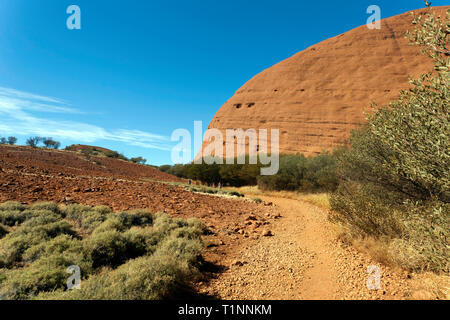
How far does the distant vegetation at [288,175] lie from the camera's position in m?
16.6

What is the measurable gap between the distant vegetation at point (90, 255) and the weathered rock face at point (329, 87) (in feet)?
97.8

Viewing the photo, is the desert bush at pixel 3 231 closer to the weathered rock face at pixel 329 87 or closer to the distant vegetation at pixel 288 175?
the distant vegetation at pixel 288 175

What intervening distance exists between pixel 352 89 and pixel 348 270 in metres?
37.6

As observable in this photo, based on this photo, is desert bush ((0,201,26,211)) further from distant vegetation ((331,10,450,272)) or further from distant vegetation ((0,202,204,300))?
distant vegetation ((331,10,450,272))

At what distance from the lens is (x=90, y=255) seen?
401 centimetres

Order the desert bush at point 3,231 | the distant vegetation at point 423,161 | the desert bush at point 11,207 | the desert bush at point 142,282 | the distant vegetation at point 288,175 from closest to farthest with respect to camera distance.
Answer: the desert bush at point 142,282 < the distant vegetation at point 423,161 < the desert bush at point 3,231 < the desert bush at point 11,207 < the distant vegetation at point 288,175

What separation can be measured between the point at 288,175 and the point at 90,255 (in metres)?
18.4

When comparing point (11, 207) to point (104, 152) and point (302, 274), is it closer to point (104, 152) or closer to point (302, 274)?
point (302, 274)

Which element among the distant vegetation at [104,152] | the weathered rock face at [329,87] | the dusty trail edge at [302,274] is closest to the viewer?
the dusty trail edge at [302,274]

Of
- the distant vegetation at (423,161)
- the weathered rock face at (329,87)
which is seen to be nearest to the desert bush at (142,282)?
the distant vegetation at (423,161)

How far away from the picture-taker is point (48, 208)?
251 inches
